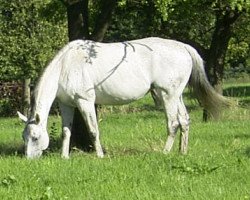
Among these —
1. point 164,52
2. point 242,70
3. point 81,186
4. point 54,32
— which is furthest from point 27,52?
point 242,70

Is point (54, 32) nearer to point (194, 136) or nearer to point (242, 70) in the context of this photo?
point (194, 136)

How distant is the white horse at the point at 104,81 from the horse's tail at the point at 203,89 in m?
0.18

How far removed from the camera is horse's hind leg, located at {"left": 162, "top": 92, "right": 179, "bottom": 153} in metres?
11.1

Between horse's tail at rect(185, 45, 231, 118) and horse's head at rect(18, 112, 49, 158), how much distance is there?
10.5 ft

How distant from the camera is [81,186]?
24.0 ft

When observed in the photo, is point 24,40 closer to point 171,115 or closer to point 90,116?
point 171,115

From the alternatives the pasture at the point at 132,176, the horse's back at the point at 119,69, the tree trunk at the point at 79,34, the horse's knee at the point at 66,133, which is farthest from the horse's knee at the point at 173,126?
the horse's knee at the point at 66,133

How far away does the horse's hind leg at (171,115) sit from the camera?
436 inches

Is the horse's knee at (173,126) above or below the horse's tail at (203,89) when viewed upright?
below

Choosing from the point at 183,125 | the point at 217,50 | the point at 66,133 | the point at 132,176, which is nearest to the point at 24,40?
the point at 217,50

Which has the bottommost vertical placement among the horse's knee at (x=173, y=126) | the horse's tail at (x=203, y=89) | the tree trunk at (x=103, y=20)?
the horse's knee at (x=173, y=126)

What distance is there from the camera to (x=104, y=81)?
10727 millimetres

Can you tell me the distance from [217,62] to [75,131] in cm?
1113

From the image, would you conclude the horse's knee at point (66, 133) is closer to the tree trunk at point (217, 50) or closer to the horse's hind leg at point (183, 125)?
the horse's hind leg at point (183, 125)
